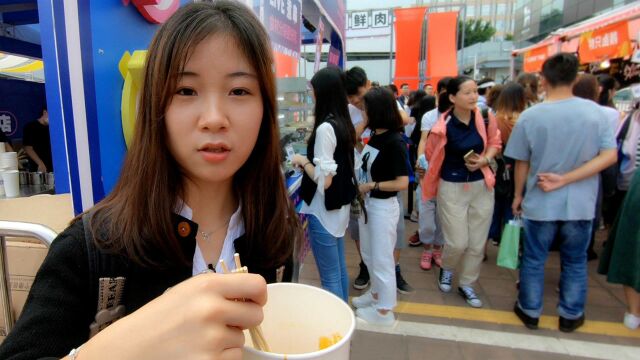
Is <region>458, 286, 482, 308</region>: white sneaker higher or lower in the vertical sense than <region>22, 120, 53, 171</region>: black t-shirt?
lower

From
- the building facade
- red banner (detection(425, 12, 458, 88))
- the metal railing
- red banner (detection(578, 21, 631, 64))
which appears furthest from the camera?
the building facade

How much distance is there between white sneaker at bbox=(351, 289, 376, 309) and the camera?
127 inches

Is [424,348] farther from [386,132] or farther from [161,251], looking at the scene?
[161,251]

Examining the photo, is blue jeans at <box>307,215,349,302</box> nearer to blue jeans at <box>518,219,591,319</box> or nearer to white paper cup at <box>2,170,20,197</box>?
blue jeans at <box>518,219,591,319</box>

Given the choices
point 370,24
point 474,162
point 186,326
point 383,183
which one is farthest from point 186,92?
point 370,24

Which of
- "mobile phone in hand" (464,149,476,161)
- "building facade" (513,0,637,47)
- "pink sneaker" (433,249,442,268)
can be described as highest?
"building facade" (513,0,637,47)

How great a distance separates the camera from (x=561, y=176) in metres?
2.73

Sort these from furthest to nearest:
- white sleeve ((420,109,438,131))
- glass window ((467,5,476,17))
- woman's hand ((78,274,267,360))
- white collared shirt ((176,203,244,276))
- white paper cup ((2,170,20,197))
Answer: glass window ((467,5,476,17)) < white sleeve ((420,109,438,131)) < white paper cup ((2,170,20,197)) < white collared shirt ((176,203,244,276)) < woman's hand ((78,274,267,360))

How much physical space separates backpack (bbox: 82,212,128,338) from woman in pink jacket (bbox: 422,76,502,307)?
285 centimetres

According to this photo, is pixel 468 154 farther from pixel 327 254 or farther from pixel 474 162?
pixel 327 254

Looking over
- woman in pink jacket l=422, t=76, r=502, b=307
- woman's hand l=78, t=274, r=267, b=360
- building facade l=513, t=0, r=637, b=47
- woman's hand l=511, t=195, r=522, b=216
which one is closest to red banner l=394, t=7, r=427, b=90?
woman in pink jacket l=422, t=76, r=502, b=307

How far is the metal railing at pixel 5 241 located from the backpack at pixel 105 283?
57 centimetres

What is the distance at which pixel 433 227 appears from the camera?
402 cm

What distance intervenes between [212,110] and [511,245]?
307 cm
